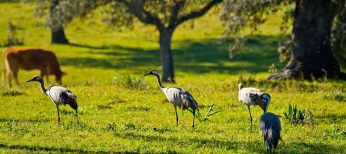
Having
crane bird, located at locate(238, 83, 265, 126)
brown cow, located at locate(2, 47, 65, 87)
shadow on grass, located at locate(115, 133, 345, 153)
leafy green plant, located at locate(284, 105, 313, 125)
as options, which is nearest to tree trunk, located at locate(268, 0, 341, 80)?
leafy green plant, located at locate(284, 105, 313, 125)

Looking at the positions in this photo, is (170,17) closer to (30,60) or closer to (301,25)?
(30,60)

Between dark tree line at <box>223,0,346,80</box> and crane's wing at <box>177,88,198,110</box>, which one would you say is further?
dark tree line at <box>223,0,346,80</box>

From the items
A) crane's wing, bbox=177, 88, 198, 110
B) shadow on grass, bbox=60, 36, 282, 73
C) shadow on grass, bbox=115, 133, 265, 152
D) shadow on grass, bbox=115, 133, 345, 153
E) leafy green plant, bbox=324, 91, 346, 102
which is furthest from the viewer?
shadow on grass, bbox=60, 36, 282, 73

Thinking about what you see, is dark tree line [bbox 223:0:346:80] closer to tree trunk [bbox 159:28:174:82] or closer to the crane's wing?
tree trunk [bbox 159:28:174:82]

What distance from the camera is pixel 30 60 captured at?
38.2m

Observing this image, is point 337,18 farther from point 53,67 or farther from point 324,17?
point 53,67

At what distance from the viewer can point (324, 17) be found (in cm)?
3158

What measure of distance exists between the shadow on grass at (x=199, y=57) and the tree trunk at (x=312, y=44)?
12.0 meters

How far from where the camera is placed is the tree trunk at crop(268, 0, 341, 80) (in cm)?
3155

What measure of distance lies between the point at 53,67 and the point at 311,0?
554 inches

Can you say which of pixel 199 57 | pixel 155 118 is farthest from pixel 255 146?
pixel 199 57

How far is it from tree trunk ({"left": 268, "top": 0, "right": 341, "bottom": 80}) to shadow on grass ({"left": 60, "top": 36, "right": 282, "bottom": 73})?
12.0 m

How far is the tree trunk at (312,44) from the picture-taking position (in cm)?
3155

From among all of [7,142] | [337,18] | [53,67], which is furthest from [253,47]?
[7,142]
